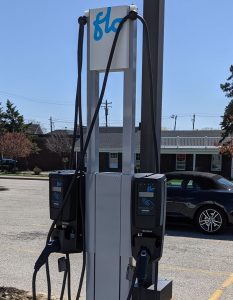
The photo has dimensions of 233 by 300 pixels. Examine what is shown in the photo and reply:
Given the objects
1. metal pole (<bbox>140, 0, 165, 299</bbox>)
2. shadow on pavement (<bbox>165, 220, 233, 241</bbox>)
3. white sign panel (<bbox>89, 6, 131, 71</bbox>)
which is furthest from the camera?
shadow on pavement (<bbox>165, 220, 233, 241</bbox>)

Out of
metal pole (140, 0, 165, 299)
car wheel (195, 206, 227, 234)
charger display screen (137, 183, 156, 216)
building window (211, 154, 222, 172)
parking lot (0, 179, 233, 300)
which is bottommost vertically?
parking lot (0, 179, 233, 300)

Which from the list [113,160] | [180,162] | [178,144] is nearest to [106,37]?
[180,162]

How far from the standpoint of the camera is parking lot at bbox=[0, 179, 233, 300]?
589cm

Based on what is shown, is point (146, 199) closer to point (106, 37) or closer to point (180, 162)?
point (106, 37)

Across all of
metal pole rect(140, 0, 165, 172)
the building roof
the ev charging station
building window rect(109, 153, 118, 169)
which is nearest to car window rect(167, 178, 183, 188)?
metal pole rect(140, 0, 165, 172)

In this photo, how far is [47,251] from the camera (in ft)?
10.8

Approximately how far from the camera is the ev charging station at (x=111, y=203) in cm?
304

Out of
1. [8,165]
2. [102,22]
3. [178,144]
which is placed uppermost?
[102,22]

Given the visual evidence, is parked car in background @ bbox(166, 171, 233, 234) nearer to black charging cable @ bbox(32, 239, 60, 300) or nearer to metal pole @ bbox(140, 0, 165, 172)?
metal pole @ bbox(140, 0, 165, 172)

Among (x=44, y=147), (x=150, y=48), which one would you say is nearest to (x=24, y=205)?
(x=150, y=48)

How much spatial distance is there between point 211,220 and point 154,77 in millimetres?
6874

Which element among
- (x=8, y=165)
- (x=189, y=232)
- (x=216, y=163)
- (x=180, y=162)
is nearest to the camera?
(x=189, y=232)

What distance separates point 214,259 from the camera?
300 inches

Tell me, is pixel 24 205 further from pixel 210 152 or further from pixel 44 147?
pixel 44 147
